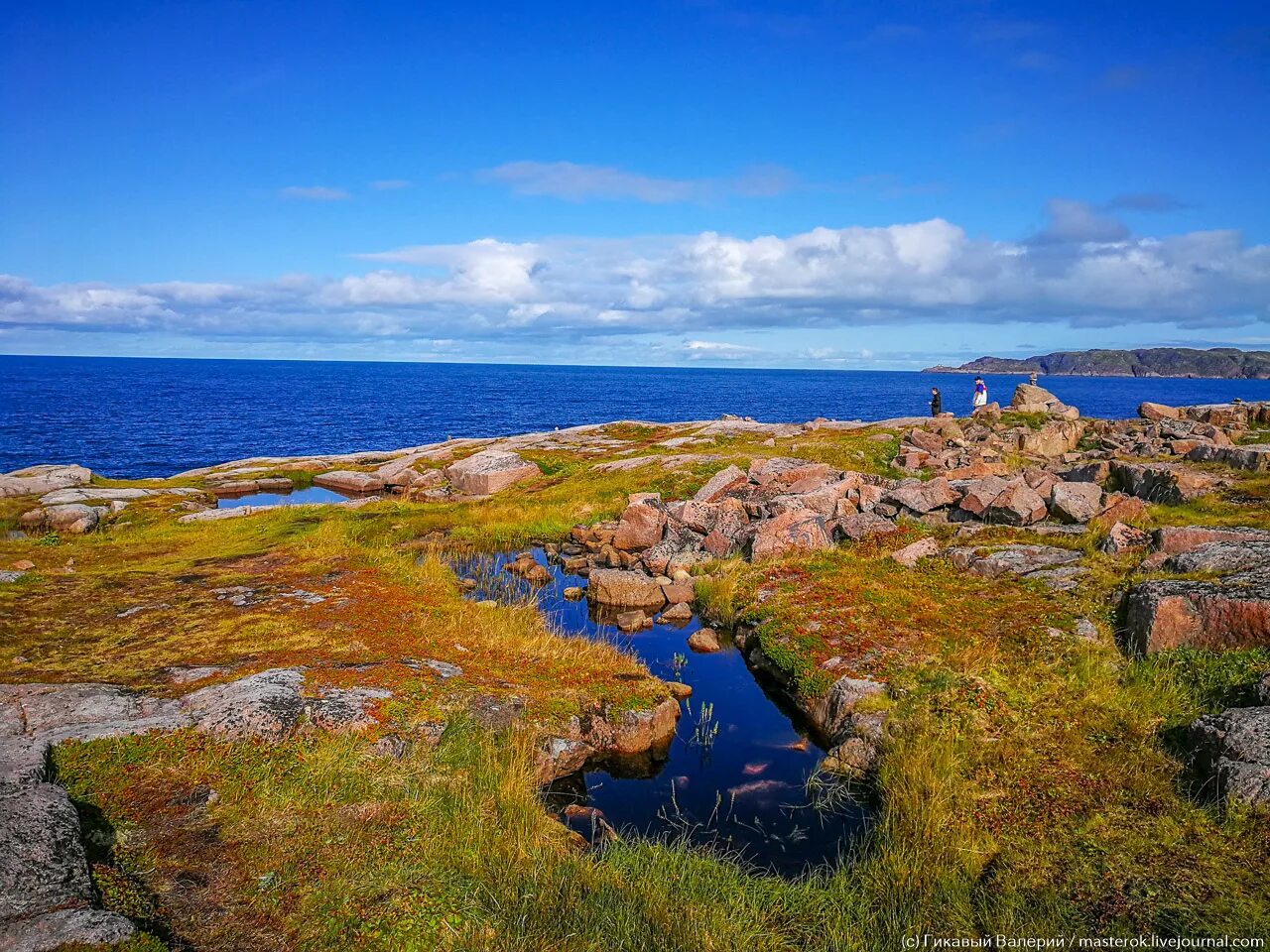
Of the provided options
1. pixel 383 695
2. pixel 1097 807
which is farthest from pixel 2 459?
pixel 1097 807

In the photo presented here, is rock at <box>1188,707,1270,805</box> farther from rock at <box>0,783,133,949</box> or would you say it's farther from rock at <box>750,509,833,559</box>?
rock at <box>0,783,133,949</box>

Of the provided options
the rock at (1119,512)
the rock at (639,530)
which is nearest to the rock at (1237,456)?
the rock at (1119,512)

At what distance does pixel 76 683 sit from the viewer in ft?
45.6

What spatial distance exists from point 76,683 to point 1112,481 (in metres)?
38.3

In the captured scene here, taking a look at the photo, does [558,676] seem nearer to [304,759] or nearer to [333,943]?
[304,759]

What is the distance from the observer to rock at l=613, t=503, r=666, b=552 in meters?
31.0

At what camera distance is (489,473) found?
1758 inches

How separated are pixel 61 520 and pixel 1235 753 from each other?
45.5m

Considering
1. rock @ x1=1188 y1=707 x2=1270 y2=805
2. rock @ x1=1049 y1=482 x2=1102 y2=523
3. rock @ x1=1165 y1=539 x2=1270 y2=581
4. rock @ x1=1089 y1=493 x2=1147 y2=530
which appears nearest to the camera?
rock @ x1=1188 y1=707 x2=1270 y2=805

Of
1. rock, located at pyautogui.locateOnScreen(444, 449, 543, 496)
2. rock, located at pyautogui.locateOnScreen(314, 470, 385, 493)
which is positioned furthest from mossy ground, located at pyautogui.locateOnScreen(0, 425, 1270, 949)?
rock, located at pyautogui.locateOnScreen(314, 470, 385, 493)

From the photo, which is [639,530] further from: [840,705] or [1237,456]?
[1237,456]

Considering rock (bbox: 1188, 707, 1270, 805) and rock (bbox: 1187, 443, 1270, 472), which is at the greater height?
rock (bbox: 1187, 443, 1270, 472)

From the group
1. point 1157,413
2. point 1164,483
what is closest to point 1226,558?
point 1164,483

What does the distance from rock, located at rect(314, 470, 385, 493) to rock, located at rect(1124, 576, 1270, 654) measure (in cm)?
4505
